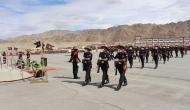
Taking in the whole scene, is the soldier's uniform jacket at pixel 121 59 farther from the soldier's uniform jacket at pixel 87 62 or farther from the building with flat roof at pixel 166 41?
the building with flat roof at pixel 166 41

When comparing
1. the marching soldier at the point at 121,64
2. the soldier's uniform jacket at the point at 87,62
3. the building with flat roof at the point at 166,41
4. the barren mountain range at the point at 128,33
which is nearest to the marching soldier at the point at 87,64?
the soldier's uniform jacket at the point at 87,62

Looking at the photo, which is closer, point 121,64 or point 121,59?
point 121,64

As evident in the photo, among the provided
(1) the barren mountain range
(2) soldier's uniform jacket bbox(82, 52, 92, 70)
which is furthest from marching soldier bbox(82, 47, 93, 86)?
(1) the barren mountain range

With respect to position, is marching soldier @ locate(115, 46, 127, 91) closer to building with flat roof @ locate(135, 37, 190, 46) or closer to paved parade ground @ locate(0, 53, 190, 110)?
paved parade ground @ locate(0, 53, 190, 110)

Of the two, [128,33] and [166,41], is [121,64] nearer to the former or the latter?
[166,41]

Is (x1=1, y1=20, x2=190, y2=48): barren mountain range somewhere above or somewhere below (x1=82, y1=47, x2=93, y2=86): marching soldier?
above

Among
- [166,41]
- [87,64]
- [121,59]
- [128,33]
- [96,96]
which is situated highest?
[128,33]

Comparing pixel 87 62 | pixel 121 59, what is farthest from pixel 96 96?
pixel 87 62

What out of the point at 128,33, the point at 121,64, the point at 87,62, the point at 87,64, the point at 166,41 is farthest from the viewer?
the point at 128,33

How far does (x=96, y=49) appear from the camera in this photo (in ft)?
294

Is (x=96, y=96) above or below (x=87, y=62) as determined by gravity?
below

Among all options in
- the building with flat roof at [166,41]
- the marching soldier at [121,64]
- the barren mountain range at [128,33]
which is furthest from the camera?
the barren mountain range at [128,33]

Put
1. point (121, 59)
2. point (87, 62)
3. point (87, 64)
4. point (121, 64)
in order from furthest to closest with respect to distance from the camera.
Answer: point (87, 62) < point (87, 64) < point (121, 59) < point (121, 64)

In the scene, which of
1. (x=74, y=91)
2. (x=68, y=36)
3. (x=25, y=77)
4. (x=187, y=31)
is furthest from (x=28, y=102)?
(x=68, y=36)
